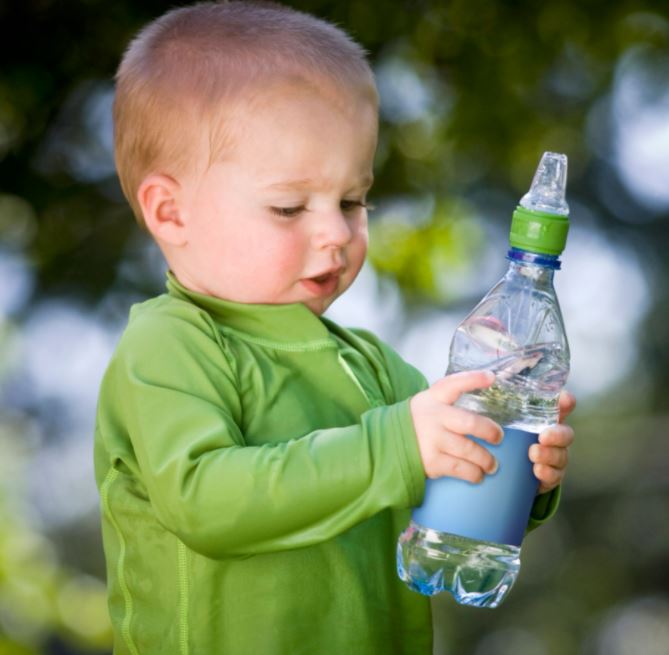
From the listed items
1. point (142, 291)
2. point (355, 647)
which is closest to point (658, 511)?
point (142, 291)

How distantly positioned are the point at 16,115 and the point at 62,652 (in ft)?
4.86

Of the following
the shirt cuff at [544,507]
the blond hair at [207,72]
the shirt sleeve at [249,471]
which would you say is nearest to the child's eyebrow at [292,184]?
the blond hair at [207,72]

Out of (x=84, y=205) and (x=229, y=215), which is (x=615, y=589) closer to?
(x=84, y=205)

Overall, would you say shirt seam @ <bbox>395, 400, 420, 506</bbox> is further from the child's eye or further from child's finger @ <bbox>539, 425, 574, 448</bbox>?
the child's eye

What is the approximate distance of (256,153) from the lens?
2.12 meters

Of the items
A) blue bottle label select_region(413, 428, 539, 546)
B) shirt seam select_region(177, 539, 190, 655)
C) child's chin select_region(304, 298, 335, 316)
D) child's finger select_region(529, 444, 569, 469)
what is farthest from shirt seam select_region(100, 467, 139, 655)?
child's finger select_region(529, 444, 569, 469)

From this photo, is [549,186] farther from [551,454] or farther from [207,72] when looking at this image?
[207,72]

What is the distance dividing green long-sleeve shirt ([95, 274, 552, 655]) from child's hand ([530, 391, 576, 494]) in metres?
0.19

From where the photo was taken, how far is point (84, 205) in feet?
12.6

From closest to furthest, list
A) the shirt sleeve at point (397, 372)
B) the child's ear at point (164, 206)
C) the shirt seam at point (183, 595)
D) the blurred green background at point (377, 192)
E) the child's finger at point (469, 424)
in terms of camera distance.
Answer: the child's finger at point (469, 424) → the shirt seam at point (183, 595) → the child's ear at point (164, 206) → the shirt sleeve at point (397, 372) → the blurred green background at point (377, 192)

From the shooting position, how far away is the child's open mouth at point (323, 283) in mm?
2205

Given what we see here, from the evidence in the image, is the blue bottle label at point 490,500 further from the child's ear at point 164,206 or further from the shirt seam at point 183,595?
the child's ear at point 164,206

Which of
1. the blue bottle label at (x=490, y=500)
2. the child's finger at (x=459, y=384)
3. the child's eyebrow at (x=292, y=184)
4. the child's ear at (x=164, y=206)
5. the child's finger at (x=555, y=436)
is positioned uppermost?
the child's eyebrow at (x=292, y=184)

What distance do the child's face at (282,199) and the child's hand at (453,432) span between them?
346mm
